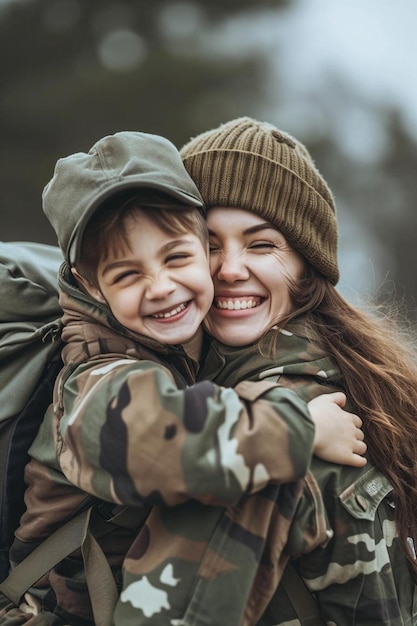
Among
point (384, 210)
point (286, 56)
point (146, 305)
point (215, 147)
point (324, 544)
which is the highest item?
point (215, 147)

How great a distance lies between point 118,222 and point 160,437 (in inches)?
29.5

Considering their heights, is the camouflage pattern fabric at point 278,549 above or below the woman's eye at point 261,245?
below

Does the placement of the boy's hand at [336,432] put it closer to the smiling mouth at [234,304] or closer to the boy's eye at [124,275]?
the smiling mouth at [234,304]

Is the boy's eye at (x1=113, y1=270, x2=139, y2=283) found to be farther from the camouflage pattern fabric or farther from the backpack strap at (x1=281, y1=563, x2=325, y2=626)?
the backpack strap at (x1=281, y1=563, x2=325, y2=626)

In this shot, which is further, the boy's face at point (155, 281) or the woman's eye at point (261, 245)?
the woman's eye at point (261, 245)

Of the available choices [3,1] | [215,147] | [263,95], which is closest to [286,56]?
[263,95]

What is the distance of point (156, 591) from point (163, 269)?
1010 millimetres

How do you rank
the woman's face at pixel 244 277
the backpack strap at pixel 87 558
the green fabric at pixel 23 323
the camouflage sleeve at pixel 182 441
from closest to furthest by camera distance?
the camouflage sleeve at pixel 182 441 → the backpack strap at pixel 87 558 → the green fabric at pixel 23 323 → the woman's face at pixel 244 277

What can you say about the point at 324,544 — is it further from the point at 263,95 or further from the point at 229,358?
the point at 263,95

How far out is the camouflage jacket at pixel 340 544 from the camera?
8.25ft

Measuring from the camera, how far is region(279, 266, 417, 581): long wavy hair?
2877mm

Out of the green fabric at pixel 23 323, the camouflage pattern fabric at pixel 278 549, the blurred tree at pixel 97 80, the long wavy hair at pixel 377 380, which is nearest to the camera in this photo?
the camouflage pattern fabric at pixel 278 549

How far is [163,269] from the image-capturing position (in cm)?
263

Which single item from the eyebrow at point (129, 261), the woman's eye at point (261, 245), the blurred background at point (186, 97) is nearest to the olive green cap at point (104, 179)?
the eyebrow at point (129, 261)
